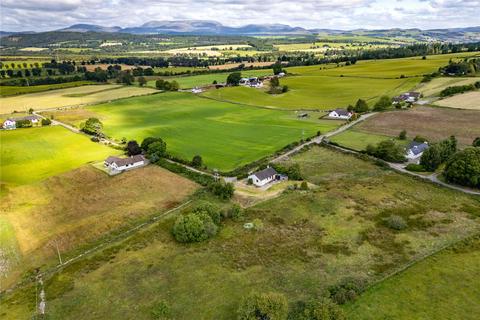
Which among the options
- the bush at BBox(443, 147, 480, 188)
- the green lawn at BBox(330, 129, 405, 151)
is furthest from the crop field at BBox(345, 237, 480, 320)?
the green lawn at BBox(330, 129, 405, 151)

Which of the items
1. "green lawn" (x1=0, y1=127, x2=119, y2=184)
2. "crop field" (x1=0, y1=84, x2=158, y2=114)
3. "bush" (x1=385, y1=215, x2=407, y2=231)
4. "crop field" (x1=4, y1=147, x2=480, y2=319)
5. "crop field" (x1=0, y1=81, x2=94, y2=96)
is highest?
"crop field" (x1=0, y1=81, x2=94, y2=96)

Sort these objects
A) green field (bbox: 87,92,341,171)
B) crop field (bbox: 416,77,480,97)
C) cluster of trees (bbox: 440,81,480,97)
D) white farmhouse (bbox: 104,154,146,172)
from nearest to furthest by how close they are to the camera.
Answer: white farmhouse (bbox: 104,154,146,172), green field (bbox: 87,92,341,171), cluster of trees (bbox: 440,81,480,97), crop field (bbox: 416,77,480,97)

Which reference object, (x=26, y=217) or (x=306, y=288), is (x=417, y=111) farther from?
(x=26, y=217)

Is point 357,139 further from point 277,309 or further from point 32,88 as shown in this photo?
point 32,88

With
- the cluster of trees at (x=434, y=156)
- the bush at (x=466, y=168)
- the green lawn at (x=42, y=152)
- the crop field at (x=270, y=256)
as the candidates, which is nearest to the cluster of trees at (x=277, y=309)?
the crop field at (x=270, y=256)

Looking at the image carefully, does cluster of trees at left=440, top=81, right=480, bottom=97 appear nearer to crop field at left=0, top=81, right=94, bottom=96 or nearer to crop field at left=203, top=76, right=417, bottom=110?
crop field at left=203, top=76, right=417, bottom=110

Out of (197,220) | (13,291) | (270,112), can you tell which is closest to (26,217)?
(13,291)
